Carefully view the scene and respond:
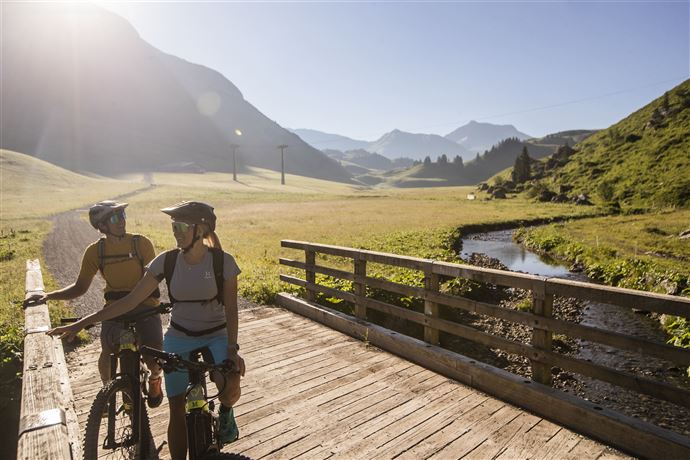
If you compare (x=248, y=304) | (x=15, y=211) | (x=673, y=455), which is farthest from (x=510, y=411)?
(x=15, y=211)

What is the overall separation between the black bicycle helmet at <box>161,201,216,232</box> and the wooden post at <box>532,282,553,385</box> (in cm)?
412

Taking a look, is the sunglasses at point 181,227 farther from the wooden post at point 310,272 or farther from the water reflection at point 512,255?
the water reflection at point 512,255

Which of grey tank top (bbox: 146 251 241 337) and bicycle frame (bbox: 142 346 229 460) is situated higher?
grey tank top (bbox: 146 251 241 337)

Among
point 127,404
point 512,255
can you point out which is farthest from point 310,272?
point 512,255

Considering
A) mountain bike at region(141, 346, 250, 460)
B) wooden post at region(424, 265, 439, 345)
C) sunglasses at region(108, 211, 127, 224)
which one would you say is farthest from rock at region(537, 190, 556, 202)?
mountain bike at region(141, 346, 250, 460)

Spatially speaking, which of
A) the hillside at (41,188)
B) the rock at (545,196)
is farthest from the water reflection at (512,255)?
the hillside at (41,188)

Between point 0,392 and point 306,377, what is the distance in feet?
17.1

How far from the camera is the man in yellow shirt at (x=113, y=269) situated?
4742mm

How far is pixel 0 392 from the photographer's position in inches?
277

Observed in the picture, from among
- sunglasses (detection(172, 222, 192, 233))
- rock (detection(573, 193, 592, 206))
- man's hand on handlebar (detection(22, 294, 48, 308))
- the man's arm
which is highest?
sunglasses (detection(172, 222, 192, 233))

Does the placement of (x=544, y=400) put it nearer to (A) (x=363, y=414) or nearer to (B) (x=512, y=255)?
(A) (x=363, y=414)

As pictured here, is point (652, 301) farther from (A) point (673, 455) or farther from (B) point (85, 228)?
(B) point (85, 228)

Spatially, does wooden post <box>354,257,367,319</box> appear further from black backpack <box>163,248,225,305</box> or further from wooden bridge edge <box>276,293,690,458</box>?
black backpack <box>163,248,225,305</box>

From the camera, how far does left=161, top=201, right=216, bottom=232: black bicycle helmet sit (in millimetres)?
3584
